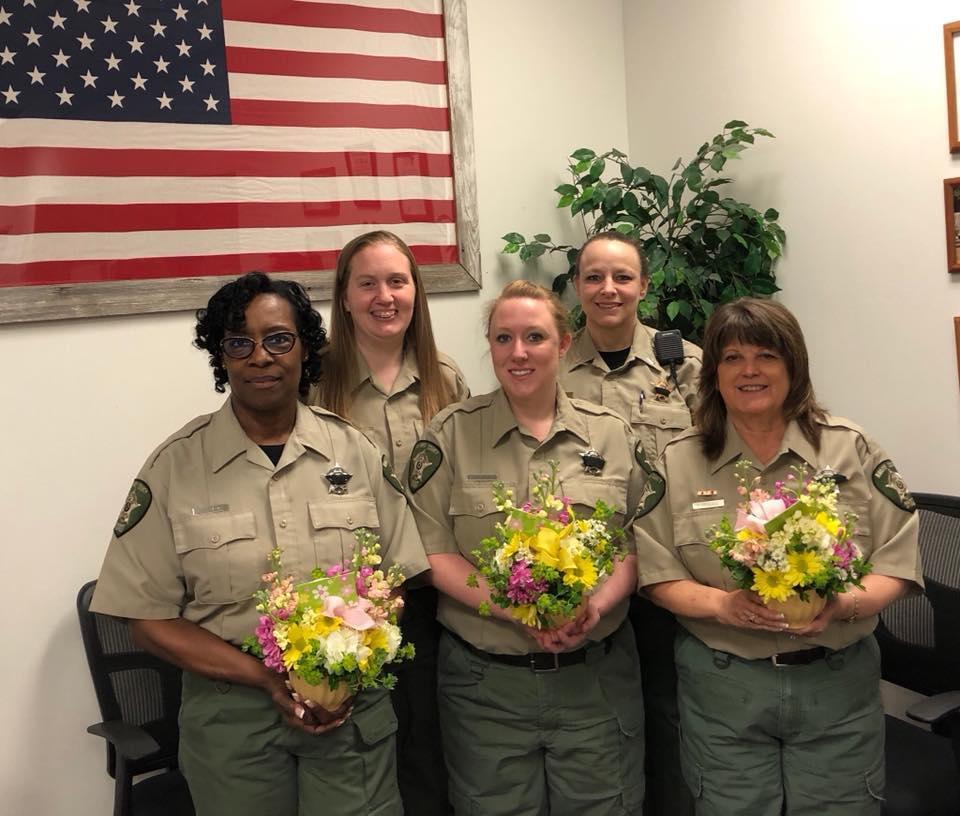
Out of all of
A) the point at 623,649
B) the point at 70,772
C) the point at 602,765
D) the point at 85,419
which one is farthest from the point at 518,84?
the point at 70,772

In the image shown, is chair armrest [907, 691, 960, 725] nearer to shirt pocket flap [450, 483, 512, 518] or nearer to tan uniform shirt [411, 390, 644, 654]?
tan uniform shirt [411, 390, 644, 654]

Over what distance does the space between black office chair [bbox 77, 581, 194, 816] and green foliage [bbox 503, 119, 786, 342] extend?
192cm

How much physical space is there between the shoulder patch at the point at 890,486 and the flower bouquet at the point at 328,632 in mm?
1103

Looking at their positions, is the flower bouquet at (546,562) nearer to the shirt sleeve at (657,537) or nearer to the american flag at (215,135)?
the shirt sleeve at (657,537)

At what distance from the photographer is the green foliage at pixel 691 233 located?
3.28 meters

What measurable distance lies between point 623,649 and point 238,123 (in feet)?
6.62

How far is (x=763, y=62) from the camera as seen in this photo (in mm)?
3402

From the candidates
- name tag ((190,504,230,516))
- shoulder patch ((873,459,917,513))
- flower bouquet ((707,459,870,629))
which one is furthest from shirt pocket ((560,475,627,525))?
name tag ((190,504,230,516))

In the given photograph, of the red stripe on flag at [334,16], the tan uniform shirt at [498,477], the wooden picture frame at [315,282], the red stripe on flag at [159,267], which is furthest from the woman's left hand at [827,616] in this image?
the red stripe on flag at [334,16]

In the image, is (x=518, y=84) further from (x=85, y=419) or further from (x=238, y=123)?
(x=85, y=419)

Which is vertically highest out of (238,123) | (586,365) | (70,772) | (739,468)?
(238,123)

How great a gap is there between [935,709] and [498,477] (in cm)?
114

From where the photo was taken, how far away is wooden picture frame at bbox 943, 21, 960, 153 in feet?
9.20

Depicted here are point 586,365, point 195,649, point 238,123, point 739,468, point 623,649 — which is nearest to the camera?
point 195,649
